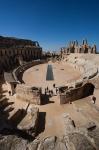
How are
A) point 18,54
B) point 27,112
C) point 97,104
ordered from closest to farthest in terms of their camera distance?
point 27,112, point 97,104, point 18,54

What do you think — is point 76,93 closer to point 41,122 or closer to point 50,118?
point 50,118

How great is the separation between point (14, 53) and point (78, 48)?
27091mm

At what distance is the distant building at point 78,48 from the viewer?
51934mm

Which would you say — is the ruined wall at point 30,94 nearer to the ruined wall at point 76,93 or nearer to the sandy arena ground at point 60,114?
the sandy arena ground at point 60,114

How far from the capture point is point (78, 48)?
5488 centimetres

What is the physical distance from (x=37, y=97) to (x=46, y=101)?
1367mm

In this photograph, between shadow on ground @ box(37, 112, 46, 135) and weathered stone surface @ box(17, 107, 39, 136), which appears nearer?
weathered stone surface @ box(17, 107, 39, 136)

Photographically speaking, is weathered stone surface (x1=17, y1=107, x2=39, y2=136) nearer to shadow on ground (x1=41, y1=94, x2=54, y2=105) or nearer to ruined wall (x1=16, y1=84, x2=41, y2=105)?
ruined wall (x1=16, y1=84, x2=41, y2=105)

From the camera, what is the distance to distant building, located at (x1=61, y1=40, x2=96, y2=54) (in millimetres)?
51934

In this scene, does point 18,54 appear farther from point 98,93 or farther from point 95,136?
point 95,136

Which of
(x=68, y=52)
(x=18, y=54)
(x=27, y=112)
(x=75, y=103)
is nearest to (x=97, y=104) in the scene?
(x=75, y=103)

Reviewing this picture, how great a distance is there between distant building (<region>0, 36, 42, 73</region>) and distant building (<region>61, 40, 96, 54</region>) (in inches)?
521

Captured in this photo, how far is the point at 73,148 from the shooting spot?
2.59 metres

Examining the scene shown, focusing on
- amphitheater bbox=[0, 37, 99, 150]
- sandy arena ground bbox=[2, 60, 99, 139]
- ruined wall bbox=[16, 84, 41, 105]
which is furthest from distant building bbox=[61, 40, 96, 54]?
ruined wall bbox=[16, 84, 41, 105]
